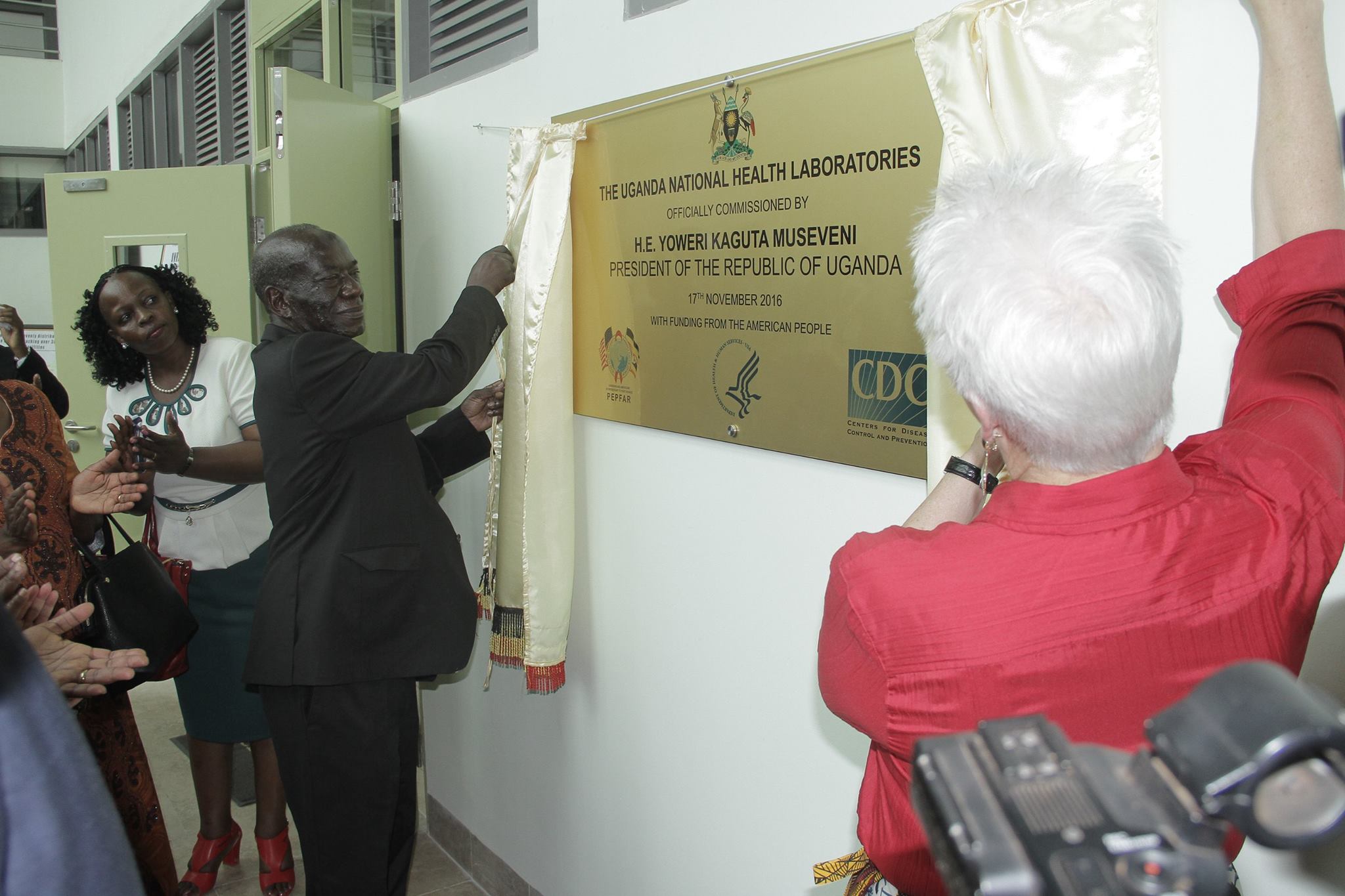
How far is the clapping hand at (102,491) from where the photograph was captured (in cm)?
221

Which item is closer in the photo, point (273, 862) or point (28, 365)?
point (273, 862)

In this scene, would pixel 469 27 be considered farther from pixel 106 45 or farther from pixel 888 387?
pixel 106 45

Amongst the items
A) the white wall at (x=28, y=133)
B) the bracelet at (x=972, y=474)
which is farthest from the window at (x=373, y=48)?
the white wall at (x=28, y=133)

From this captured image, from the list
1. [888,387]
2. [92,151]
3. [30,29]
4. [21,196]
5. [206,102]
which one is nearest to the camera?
[888,387]

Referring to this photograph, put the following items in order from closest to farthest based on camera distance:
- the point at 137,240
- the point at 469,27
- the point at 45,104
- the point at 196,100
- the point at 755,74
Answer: the point at 755,74, the point at 469,27, the point at 137,240, the point at 196,100, the point at 45,104

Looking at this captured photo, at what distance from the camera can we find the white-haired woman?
32.3 inches

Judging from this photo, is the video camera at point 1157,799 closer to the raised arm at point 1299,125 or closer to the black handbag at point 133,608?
the raised arm at point 1299,125

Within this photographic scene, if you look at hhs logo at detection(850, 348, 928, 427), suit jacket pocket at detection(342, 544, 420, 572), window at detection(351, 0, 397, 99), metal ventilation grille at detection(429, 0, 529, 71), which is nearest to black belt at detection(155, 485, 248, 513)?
suit jacket pocket at detection(342, 544, 420, 572)

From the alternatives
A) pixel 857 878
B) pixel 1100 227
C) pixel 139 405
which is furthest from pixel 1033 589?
pixel 139 405

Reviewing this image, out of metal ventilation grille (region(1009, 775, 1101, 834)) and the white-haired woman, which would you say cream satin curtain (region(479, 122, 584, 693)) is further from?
metal ventilation grille (region(1009, 775, 1101, 834))

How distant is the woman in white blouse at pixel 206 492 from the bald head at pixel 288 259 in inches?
28.5

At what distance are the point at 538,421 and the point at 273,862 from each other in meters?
1.70

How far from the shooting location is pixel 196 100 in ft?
17.0

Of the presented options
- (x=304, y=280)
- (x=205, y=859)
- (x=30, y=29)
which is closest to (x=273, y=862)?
(x=205, y=859)
